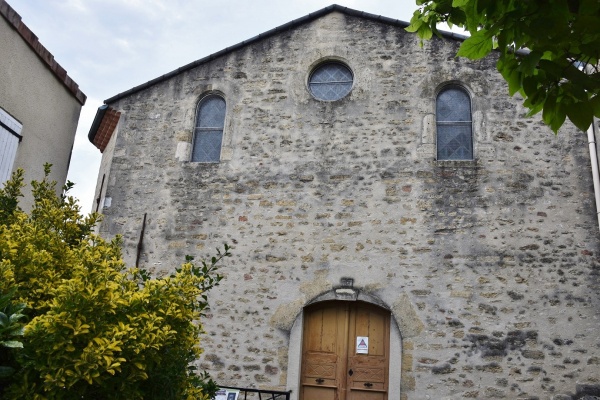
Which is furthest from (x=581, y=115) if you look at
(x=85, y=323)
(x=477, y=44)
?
(x=85, y=323)

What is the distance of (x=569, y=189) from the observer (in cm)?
778

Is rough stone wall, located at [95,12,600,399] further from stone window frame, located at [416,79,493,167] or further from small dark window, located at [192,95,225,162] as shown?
small dark window, located at [192,95,225,162]

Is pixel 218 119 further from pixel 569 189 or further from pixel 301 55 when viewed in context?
pixel 569 189

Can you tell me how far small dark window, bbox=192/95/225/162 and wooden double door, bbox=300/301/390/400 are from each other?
10.4 ft

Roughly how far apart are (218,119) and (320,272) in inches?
130

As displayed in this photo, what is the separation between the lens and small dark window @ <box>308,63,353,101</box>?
9023 millimetres

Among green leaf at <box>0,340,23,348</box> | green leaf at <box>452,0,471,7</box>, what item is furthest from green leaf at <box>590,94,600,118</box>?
green leaf at <box>0,340,23,348</box>

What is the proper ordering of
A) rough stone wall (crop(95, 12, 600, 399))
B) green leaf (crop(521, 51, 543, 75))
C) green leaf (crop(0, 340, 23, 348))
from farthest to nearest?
1. rough stone wall (crop(95, 12, 600, 399))
2. green leaf (crop(521, 51, 543, 75))
3. green leaf (crop(0, 340, 23, 348))

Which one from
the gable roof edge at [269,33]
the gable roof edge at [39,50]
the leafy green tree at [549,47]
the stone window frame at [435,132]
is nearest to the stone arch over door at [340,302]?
the stone window frame at [435,132]

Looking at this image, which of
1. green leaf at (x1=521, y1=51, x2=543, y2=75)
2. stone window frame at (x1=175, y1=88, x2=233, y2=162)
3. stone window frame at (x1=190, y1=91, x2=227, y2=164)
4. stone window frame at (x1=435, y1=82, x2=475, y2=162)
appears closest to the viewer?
green leaf at (x1=521, y1=51, x2=543, y2=75)

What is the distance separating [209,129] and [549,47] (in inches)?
279

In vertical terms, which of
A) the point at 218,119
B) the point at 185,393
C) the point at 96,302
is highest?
the point at 218,119

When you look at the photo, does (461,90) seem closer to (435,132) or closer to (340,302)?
(435,132)

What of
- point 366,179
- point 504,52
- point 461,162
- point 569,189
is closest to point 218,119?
point 366,179
